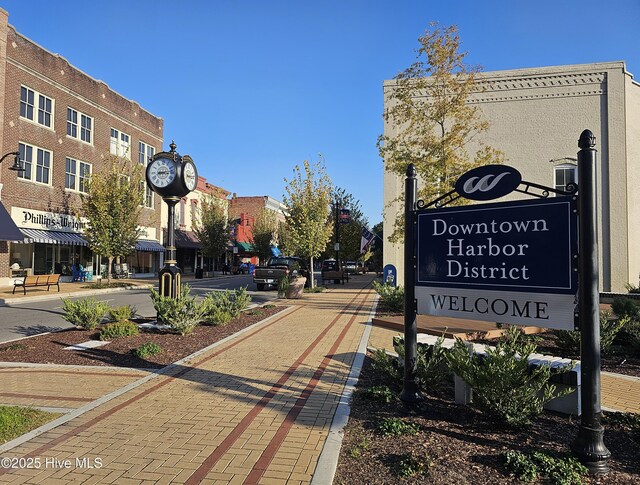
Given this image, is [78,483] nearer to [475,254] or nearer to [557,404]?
[475,254]

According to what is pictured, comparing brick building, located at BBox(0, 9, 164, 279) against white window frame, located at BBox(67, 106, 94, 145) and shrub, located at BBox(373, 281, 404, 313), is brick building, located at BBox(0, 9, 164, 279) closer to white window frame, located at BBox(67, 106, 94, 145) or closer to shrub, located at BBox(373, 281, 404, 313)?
white window frame, located at BBox(67, 106, 94, 145)

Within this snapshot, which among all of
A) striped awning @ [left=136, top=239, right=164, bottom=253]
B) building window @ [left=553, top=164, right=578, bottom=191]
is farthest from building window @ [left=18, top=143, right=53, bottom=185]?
building window @ [left=553, top=164, right=578, bottom=191]

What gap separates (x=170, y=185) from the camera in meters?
10.4

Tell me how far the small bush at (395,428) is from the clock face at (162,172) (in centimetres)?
812

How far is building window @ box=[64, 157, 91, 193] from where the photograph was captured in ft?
89.9

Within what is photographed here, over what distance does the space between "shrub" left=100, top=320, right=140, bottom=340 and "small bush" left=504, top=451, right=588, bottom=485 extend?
25.0 ft

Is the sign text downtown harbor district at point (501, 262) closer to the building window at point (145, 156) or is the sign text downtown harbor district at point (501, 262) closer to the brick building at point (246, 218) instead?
the building window at point (145, 156)

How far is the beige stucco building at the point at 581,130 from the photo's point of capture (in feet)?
71.0

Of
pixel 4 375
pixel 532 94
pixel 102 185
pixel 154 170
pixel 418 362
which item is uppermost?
pixel 532 94

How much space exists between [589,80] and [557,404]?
900 inches

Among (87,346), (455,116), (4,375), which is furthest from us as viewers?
(455,116)

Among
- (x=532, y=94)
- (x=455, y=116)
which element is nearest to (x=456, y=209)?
(x=455, y=116)

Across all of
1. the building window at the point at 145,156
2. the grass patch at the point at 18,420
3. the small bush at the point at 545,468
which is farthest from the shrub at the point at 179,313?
the building window at the point at 145,156

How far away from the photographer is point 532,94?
73.9ft
